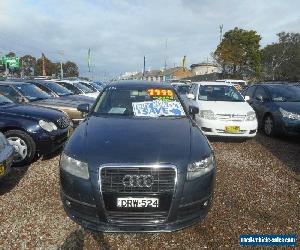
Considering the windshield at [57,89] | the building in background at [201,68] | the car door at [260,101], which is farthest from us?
the building in background at [201,68]

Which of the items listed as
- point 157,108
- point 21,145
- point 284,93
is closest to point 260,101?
point 284,93

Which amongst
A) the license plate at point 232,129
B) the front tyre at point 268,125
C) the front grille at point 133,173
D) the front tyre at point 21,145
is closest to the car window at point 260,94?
the front tyre at point 268,125

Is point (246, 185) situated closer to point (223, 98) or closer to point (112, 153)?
point (112, 153)

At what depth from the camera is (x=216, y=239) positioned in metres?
3.44

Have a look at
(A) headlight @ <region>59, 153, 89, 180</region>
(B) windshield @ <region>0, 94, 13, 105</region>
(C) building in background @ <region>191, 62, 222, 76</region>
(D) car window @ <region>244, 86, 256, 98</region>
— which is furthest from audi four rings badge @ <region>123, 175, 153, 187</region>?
(C) building in background @ <region>191, 62, 222, 76</region>

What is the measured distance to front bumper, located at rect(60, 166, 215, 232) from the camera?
3.07 m

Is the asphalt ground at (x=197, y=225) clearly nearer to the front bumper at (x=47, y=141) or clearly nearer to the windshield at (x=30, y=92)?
the front bumper at (x=47, y=141)

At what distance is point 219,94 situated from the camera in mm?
9156

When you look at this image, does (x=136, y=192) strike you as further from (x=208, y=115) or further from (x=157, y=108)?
(x=208, y=115)

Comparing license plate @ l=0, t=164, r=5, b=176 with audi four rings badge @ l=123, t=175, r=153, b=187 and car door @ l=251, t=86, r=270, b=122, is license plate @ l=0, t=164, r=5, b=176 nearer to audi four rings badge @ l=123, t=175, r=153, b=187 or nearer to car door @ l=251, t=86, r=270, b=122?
audi four rings badge @ l=123, t=175, r=153, b=187

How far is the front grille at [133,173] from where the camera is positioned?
3.07 m

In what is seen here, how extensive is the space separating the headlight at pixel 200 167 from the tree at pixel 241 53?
44597mm

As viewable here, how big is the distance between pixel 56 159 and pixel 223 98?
5152mm

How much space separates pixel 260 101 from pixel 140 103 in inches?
234
